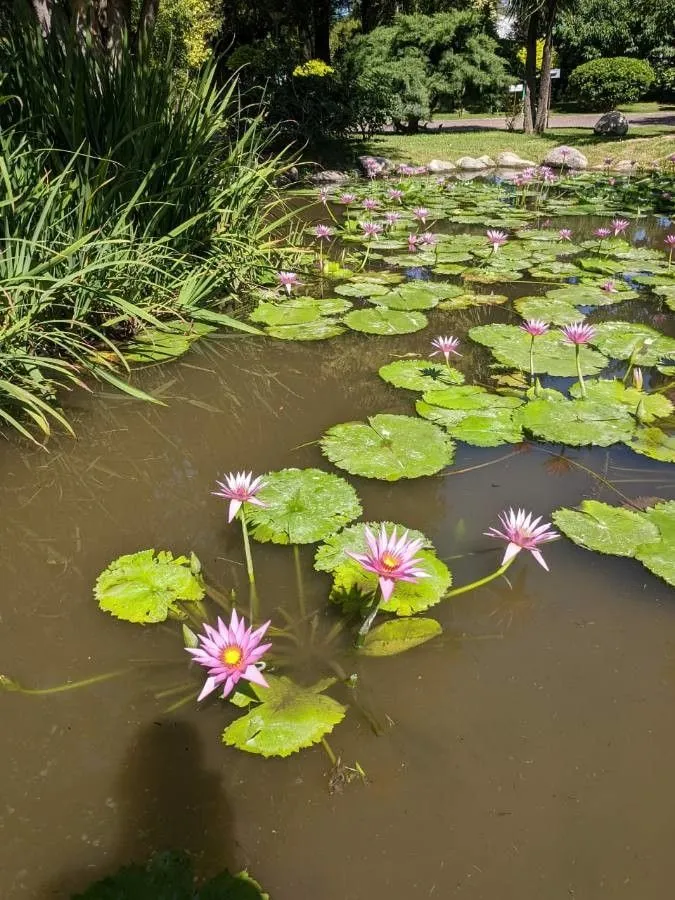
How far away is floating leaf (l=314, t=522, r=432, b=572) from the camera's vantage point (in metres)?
1.41

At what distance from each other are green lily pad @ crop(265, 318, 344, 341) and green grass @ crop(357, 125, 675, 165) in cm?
859

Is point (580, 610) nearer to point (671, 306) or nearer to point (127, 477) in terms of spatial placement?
point (127, 477)

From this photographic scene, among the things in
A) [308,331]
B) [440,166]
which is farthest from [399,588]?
[440,166]

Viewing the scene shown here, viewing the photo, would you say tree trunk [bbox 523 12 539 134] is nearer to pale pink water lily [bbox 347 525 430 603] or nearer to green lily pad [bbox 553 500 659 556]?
green lily pad [bbox 553 500 659 556]

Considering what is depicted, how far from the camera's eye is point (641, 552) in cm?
146

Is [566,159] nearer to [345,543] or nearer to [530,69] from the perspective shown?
[530,69]

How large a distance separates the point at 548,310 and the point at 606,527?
1.97m

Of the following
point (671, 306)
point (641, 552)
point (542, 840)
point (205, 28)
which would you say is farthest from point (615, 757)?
point (205, 28)

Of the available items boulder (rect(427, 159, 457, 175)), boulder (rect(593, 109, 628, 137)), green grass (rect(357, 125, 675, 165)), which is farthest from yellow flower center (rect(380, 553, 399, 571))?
boulder (rect(593, 109, 628, 137))

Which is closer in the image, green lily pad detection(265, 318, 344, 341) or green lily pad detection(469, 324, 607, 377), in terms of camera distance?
green lily pad detection(469, 324, 607, 377)

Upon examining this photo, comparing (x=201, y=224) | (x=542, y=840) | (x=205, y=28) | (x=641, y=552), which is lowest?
(x=542, y=840)

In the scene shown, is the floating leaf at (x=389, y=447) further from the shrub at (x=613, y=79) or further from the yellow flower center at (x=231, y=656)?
the shrub at (x=613, y=79)

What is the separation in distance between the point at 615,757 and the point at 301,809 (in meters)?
0.57

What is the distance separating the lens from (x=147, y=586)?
1337 mm
